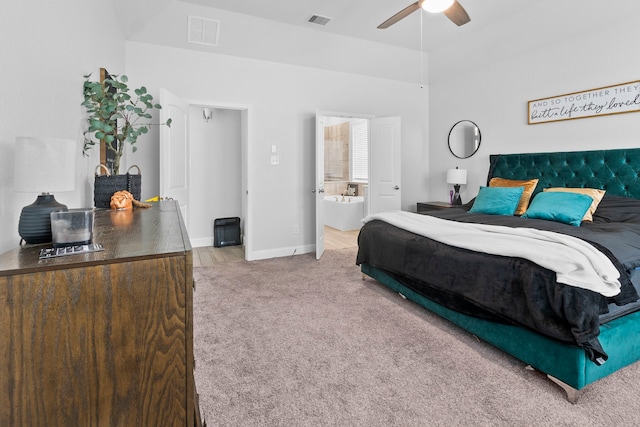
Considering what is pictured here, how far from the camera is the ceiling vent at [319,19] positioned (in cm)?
377

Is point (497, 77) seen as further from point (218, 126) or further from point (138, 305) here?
point (138, 305)

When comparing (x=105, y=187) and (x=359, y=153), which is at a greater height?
(x=359, y=153)

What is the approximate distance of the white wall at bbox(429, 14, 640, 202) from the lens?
11.0 feet

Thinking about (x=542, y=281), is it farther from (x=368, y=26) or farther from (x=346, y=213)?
(x=346, y=213)

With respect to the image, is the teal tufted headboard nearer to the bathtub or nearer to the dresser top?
the bathtub

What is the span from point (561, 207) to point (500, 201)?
0.67m

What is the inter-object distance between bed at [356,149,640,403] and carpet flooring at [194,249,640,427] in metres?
0.11

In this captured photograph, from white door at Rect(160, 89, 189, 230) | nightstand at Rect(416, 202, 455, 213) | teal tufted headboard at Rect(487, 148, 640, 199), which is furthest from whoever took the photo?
nightstand at Rect(416, 202, 455, 213)

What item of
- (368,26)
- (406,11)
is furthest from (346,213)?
(406,11)

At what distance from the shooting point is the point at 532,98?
161 inches

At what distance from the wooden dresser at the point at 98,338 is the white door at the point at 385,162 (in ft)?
14.9

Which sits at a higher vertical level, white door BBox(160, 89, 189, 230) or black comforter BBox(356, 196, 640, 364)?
white door BBox(160, 89, 189, 230)

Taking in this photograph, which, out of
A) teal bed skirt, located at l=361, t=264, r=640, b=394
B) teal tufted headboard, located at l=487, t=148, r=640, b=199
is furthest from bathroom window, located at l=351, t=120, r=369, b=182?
teal bed skirt, located at l=361, t=264, r=640, b=394

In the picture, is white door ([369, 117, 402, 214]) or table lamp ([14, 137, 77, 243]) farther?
white door ([369, 117, 402, 214])
